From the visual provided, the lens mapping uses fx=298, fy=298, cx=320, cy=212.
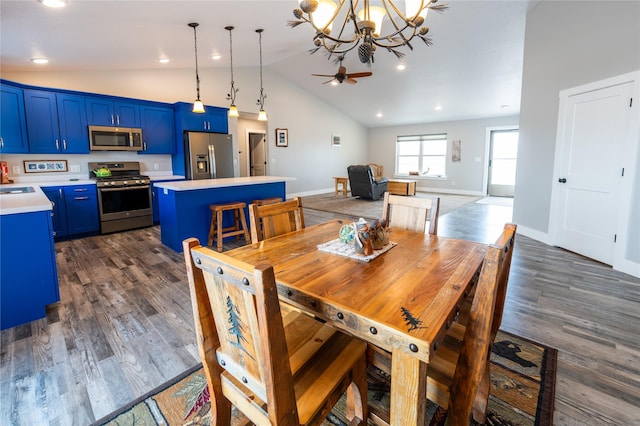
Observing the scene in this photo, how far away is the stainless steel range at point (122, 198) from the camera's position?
4.62m

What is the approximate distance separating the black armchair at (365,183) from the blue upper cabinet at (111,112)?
4.96 metres

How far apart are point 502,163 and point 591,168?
6.02 m

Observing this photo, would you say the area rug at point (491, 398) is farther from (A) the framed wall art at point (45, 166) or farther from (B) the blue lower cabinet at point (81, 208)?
(A) the framed wall art at point (45, 166)

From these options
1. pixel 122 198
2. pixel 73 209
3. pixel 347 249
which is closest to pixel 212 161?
pixel 122 198

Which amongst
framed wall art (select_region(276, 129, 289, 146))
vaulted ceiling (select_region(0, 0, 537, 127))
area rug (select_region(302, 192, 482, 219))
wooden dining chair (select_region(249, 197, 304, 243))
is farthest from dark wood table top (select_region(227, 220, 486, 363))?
framed wall art (select_region(276, 129, 289, 146))

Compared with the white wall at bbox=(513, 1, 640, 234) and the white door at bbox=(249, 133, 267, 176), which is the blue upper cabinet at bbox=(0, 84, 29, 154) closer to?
the white door at bbox=(249, 133, 267, 176)

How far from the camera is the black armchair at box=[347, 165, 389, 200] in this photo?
769 cm

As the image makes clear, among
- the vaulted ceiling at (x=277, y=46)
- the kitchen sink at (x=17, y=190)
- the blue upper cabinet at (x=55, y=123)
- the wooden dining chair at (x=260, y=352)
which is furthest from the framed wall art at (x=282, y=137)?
the wooden dining chair at (x=260, y=352)

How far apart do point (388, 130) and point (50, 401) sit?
10981mm

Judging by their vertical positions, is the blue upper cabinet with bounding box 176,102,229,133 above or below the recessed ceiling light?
below

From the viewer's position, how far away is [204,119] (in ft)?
19.0

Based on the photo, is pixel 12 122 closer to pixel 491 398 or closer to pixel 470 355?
pixel 470 355

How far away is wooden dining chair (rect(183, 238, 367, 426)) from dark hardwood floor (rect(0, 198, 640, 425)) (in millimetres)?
925

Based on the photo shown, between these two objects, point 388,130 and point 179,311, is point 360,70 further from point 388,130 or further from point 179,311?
point 179,311
